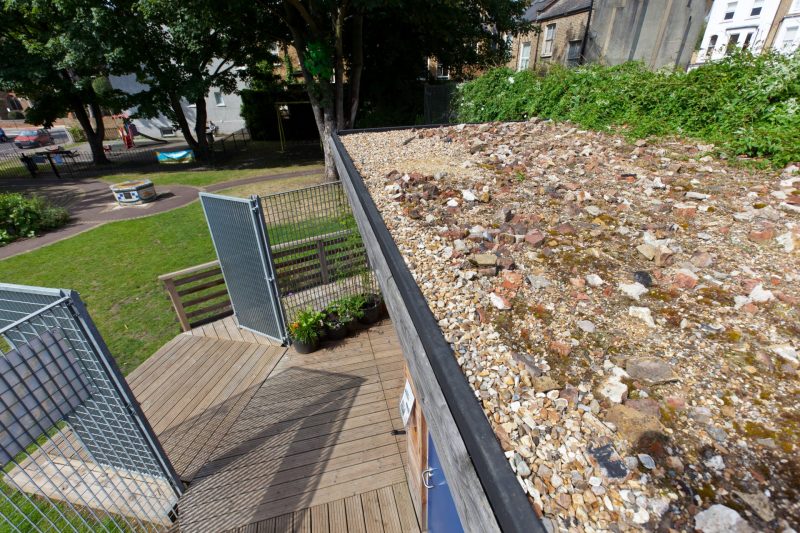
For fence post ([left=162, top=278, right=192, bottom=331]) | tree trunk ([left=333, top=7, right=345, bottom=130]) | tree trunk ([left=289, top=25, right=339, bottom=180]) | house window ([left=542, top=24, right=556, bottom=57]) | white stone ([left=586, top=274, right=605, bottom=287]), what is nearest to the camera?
white stone ([left=586, top=274, right=605, bottom=287])

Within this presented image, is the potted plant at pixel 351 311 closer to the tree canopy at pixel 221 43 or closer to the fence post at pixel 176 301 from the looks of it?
the fence post at pixel 176 301

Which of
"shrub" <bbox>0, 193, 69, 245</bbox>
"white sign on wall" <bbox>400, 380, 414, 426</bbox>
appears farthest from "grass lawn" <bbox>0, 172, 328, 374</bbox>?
"white sign on wall" <bbox>400, 380, 414, 426</bbox>

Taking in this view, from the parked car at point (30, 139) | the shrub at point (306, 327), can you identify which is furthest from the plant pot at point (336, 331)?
the parked car at point (30, 139)

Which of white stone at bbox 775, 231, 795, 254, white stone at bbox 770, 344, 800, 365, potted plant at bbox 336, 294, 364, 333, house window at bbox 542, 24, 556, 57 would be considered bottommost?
potted plant at bbox 336, 294, 364, 333

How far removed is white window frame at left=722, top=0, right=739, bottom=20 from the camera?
19.8m

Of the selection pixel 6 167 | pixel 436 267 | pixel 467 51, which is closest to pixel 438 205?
pixel 436 267

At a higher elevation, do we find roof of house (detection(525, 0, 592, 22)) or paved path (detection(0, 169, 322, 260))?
roof of house (detection(525, 0, 592, 22))

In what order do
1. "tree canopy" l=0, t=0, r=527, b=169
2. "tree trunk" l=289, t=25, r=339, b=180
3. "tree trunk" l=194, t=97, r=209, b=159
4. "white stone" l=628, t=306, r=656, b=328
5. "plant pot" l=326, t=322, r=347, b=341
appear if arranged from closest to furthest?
"white stone" l=628, t=306, r=656, b=328
"plant pot" l=326, t=322, r=347, b=341
"tree canopy" l=0, t=0, r=527, b=169
"tree trunk" l=289, t=25, r=339, b=180
"tree trunk" l=194, t=97, r=209, b=159

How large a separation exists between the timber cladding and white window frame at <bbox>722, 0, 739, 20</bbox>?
1157 inches

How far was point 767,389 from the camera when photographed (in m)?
1.45

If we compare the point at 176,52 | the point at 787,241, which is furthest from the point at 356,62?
the point at 787,241

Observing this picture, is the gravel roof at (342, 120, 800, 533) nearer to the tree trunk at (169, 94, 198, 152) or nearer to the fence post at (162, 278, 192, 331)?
the fence post at (162, 278, 192, 331)

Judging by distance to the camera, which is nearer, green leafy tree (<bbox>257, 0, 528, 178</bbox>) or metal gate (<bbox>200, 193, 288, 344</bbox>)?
metal gate (<bbox>200, 193, 288, 344</bbox>)

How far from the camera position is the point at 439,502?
3037 millimetres
